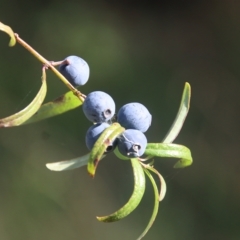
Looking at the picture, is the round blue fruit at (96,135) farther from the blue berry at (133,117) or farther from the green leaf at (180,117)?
the green leaf at (180,117)

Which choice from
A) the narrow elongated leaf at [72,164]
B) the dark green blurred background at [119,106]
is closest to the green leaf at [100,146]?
the narrow elongated leaf at [72,164]

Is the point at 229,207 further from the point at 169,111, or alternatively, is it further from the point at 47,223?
the point at 47,223

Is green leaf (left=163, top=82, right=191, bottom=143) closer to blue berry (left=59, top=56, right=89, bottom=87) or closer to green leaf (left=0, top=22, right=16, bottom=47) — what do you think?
blue berry (left=59, top=56, right=89, bottom=87)

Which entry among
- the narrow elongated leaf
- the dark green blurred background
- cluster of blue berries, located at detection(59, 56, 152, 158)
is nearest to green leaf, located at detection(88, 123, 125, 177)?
cluster of blue berries, located at detection(59, 56, 152, 158)

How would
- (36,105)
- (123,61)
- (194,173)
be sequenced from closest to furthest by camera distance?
(36,105) < (194,173) < (123,61)

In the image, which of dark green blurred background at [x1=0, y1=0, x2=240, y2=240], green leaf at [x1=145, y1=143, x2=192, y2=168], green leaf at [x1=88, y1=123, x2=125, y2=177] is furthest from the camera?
dark green blurred background at [x1=0, y1=0, x2=240, y2=240]

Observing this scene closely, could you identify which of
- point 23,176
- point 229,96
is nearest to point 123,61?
point 229,96
